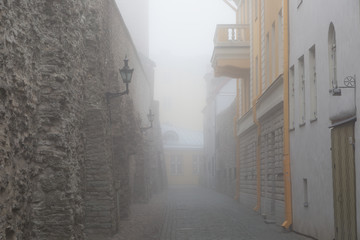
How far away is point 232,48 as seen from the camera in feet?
82.1

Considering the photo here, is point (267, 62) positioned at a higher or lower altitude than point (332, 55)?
higher

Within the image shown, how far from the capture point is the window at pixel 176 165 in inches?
2662

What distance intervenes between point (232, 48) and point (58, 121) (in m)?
16.9

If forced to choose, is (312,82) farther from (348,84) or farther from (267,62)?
(267,62)

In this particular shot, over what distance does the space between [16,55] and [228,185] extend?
29.5m

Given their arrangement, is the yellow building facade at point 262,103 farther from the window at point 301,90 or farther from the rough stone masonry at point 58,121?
the rough stone masonry at point 58,121

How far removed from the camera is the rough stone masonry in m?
5.52

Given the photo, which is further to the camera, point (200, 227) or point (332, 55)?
point (200, 227)

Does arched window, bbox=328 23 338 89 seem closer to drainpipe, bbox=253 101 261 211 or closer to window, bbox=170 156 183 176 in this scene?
drainpipe, bbox=253 101 261 211

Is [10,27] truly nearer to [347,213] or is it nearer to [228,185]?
[347,213]

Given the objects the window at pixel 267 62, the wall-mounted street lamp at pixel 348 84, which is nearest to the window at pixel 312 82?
the wall-mounted street lamp at pixel 348 84

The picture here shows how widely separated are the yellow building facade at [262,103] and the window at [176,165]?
38814mm

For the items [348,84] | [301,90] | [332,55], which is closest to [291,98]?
[301,90]

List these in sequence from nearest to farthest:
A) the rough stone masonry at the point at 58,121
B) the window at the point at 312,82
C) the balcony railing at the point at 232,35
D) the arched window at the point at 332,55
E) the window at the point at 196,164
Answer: the rough stone masonry at the point at 58,121
the arched window at the point at 332,55
the window at the point at 312,82
the balcony railing at the point at 232,35
the window at the point at 196,164
